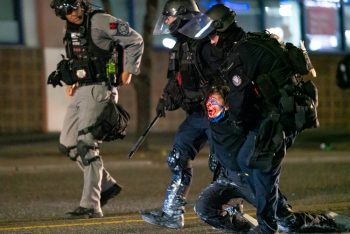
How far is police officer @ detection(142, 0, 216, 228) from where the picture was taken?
6348 mm

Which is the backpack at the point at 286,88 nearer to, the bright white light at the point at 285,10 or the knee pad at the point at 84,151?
the knee pad at the point at 84,151

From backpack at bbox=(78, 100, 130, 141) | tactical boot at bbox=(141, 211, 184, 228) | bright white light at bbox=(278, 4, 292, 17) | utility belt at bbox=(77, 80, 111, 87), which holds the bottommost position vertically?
bright white light at bbox=(278, 4, 292, 17)

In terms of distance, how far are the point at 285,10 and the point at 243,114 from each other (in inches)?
520

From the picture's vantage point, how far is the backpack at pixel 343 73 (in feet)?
58.5

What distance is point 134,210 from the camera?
25.3 ft

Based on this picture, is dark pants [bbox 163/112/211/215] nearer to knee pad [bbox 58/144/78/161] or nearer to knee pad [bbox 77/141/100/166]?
knee pad [bbox 77/141/100/166]

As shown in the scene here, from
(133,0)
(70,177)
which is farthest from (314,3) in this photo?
(70,177)

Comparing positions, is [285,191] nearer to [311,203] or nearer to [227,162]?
[311,203]

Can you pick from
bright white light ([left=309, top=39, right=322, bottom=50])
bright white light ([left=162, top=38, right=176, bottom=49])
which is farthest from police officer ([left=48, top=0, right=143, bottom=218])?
bright white light ([left=309, top=39, right=322, bottom=50])

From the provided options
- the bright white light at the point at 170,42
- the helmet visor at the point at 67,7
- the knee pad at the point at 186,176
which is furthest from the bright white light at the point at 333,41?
the knee pad at the point at 186,176

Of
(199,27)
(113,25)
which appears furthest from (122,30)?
(199,27)

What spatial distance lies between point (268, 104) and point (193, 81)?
106 centimetres

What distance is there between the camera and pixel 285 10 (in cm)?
1816

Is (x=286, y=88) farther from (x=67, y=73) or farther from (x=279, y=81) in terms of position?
(x=67, y=73)
